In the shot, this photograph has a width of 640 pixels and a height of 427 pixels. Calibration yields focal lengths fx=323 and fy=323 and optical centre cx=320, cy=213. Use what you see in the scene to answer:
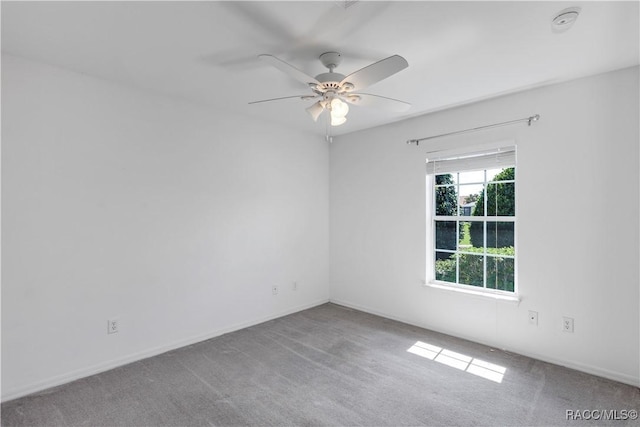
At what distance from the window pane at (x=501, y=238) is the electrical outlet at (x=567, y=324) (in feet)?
2.26

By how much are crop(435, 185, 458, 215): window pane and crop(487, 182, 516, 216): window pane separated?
362 mm

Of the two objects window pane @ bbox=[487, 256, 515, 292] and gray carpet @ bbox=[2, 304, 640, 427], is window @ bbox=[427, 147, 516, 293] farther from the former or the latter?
gray carpet @ bbox=[2, 304, 640, 427]

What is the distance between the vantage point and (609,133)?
2600 millimetres

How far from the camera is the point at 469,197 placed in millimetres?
3516

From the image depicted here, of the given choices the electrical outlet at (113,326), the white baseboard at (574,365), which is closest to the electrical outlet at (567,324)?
the white baseboard at (574,365)

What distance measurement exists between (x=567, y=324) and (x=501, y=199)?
1.23m

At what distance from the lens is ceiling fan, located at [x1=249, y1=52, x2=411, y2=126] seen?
188cm

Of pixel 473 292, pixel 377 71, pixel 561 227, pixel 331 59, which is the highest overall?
pixel 331 59

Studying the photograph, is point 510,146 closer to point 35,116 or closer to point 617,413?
point 617,413

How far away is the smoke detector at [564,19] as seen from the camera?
5.98 ft

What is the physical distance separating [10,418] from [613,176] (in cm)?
467

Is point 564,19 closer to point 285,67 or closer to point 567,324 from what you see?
→ point 285,67

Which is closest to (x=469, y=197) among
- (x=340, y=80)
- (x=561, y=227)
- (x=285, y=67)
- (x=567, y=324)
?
(x=561, y=227)

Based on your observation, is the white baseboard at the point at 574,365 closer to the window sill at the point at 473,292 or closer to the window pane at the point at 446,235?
the window sill at the point at 473,292
